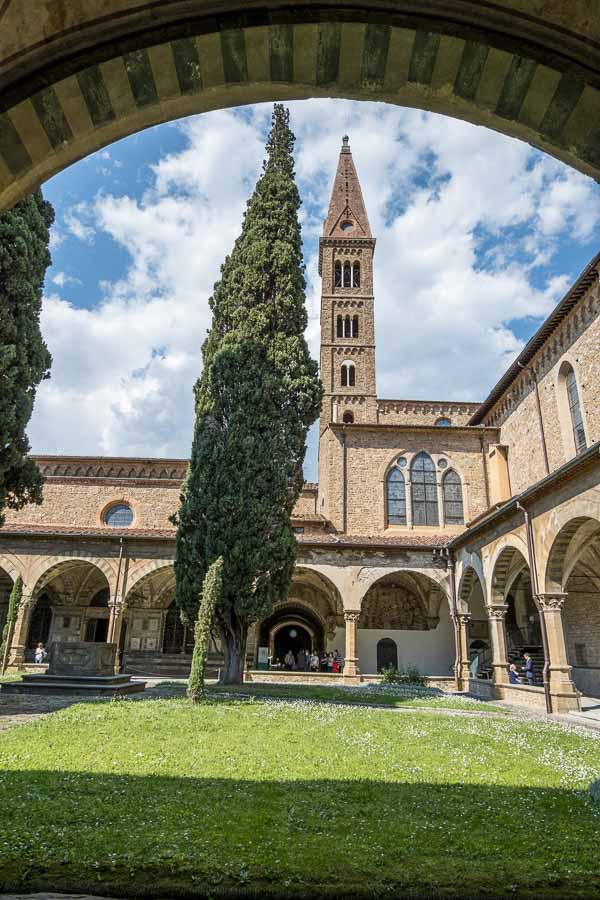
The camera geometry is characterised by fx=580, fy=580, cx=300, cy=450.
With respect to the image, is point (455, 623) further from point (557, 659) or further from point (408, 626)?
point (557, 659)

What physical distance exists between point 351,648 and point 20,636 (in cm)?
1114

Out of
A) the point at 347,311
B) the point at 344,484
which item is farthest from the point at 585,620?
the point at 347,311

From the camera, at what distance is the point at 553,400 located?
18.8m

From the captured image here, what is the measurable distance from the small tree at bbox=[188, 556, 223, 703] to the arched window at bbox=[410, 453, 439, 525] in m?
13.2

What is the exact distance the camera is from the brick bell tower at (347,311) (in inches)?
1257

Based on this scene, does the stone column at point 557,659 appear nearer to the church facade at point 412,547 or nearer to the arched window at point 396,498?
the church facade at point 412,547

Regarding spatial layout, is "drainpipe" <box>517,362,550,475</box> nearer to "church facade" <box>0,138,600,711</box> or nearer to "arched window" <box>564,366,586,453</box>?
"church facade" <box>0,138,600,711</box>

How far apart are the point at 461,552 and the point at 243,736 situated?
13512 millimetres

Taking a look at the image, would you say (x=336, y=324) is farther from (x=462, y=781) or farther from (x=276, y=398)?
Result: (x=462, y=781)

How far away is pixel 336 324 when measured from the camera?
35000 mm

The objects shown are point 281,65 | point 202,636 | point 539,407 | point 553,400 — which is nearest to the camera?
point 281,65

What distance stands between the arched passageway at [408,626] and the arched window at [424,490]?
268 centimetres

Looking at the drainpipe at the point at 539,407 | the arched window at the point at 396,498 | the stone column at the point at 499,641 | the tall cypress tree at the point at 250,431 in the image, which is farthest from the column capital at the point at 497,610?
the arched window at the point at 396,498

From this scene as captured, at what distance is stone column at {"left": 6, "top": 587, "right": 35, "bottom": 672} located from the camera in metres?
18.8
